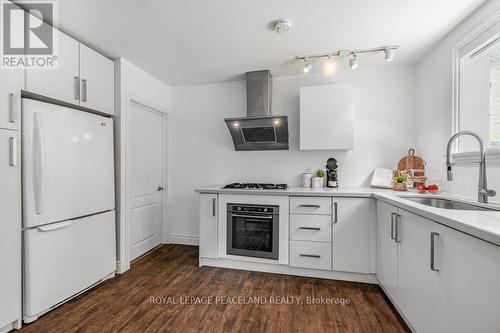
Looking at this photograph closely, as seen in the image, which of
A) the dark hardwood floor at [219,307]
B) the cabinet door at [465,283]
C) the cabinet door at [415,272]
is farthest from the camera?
the dark hardwood floor at [219,307]

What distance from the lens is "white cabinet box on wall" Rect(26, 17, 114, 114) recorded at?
6.10 ft

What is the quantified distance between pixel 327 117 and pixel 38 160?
9.18ft

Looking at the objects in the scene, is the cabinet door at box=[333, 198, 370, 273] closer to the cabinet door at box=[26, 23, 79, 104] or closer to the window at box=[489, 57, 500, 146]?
the window at box=[489, 57, 500, 146]

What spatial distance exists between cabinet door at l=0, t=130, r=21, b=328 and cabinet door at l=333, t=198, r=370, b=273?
265 cm

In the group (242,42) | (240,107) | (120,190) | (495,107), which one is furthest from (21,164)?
(495,107)

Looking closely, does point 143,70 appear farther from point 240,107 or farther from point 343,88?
point 343,88

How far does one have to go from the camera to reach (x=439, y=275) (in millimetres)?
1256

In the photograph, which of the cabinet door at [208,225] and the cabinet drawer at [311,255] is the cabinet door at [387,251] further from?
the cabinet door at [208,225]

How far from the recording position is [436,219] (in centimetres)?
128

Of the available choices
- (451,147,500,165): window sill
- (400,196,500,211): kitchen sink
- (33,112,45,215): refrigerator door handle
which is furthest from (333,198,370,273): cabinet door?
(33,112,45,215): refrigerator door handle

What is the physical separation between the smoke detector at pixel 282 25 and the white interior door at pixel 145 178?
2.00m

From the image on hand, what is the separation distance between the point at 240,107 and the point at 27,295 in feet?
9.36

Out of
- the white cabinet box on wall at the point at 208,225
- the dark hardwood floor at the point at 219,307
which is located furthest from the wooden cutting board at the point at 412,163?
the white cabinet box on wall at the point at 208,225

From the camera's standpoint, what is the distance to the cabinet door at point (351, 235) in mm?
2367
